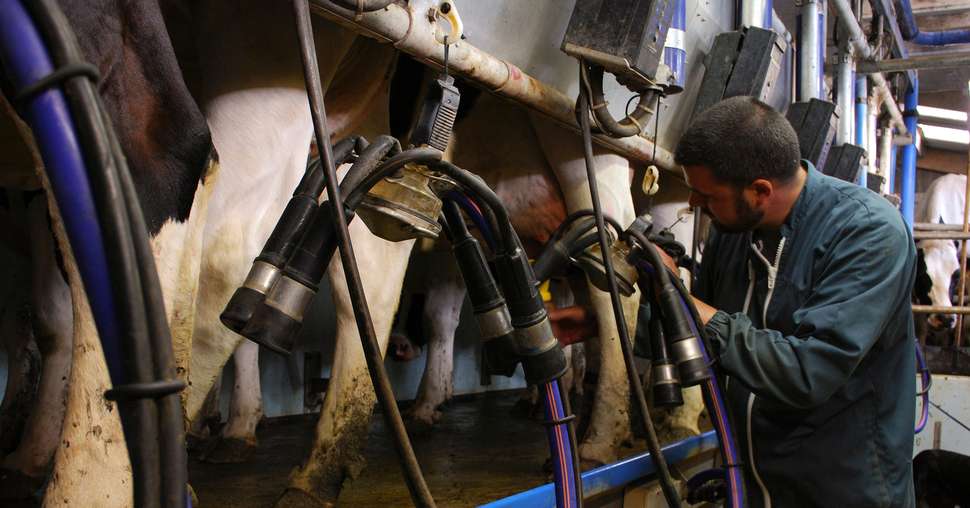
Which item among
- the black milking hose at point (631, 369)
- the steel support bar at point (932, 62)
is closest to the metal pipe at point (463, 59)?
the black milking hose at point (631, 369)

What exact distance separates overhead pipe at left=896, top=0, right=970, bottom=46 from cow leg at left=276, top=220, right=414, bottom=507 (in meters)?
5.15

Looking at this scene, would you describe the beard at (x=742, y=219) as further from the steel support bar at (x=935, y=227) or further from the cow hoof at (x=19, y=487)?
the steel support bar at (x=935, y=227)

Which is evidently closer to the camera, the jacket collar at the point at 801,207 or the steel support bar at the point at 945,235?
the jacket collar at the point at 801,207

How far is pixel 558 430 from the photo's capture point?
4.13 feet

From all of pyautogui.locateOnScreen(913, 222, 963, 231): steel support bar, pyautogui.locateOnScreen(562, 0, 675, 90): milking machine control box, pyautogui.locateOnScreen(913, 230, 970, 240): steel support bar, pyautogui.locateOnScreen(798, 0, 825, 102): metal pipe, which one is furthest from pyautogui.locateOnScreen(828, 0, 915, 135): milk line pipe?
pyautogui.locateOnScreen(562, 0, 675, 90): milking machine control box

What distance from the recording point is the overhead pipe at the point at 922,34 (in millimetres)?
5898

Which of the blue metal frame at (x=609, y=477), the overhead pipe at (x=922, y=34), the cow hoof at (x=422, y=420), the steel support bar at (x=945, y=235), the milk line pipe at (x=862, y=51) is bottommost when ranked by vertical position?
the blue metal frame at (x=609, y=477)

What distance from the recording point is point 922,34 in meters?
6.53

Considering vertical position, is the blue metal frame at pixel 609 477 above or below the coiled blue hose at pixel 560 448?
below

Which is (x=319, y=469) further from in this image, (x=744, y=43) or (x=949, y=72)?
(x=949, y=72)

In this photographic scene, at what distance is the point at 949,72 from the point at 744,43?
21.2 ft

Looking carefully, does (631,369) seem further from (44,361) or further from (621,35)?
(44,361)

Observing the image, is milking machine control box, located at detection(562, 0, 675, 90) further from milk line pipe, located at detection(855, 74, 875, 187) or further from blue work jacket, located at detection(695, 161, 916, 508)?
milk line pipe, located at detection(855, 74, 875, 187)

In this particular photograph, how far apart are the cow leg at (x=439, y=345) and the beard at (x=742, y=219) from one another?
1559mm
